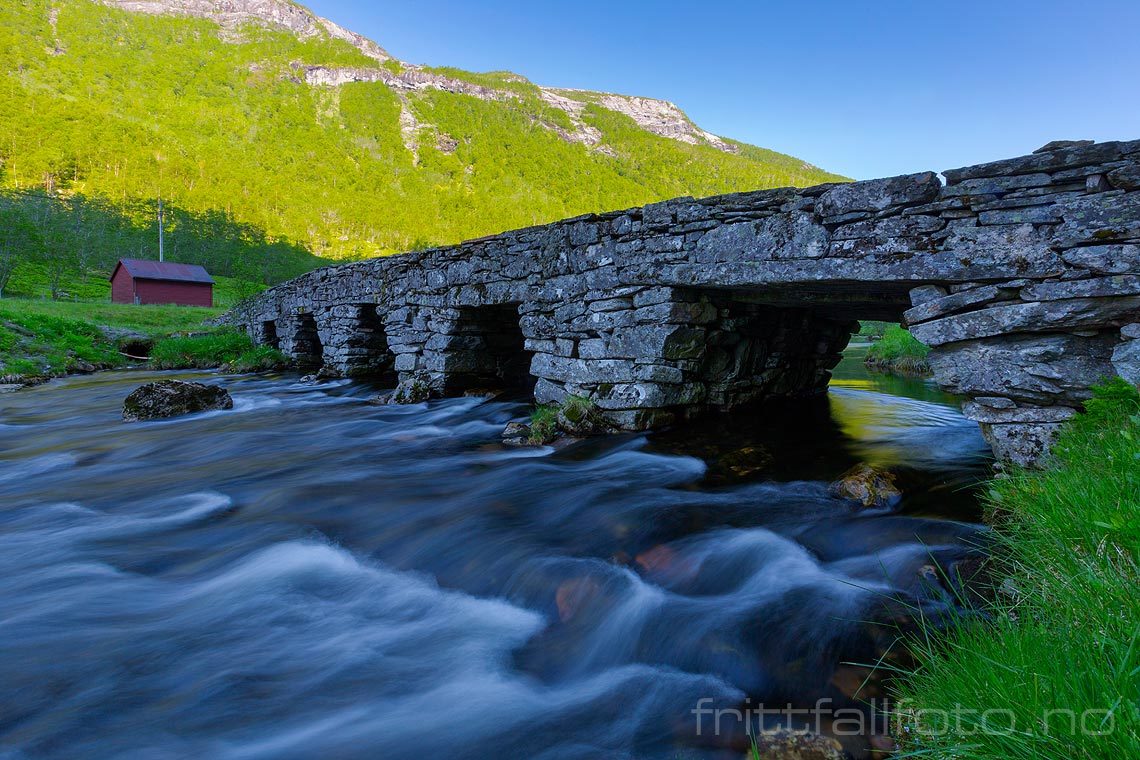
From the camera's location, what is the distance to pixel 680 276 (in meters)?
5.19

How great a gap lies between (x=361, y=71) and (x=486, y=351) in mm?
193250

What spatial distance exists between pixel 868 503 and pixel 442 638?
116 inches

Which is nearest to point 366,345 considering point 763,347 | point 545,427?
point 545,427

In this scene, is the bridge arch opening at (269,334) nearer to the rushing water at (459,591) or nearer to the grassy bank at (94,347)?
the grassy bank at (94,347)

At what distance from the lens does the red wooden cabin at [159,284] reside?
132 feet

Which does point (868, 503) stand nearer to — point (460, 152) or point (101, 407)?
point (101, 407)

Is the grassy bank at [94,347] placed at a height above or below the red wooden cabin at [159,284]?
below

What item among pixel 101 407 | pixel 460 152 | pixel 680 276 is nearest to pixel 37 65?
pixel 460 152

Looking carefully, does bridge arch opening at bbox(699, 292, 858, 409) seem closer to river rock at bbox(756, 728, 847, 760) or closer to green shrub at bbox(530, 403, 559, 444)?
green shrub at bbox(530, 403, 559, 444)

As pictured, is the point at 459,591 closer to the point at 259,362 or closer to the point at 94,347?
the point at 259,362

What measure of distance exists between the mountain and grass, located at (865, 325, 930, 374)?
235 feet

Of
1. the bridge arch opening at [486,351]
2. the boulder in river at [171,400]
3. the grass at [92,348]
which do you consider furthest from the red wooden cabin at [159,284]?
the bridge arch opening at [486,351]

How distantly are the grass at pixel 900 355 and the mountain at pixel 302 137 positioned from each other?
7157 centimetres

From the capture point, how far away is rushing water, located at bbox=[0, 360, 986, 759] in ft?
6.97
